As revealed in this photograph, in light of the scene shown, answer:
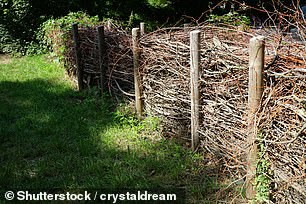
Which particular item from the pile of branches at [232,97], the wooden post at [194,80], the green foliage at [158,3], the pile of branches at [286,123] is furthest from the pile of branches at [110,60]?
the green foliage at [158,3]

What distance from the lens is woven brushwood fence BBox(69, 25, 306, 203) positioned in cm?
296

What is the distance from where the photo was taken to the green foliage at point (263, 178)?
10.4ft

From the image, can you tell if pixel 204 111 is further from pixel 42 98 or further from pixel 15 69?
pixel 15 69

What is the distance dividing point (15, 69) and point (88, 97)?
3.85 m

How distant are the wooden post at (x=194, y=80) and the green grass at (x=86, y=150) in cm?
27

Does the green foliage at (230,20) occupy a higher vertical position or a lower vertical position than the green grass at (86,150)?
higher

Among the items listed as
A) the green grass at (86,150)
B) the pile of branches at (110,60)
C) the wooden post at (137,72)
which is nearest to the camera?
the green grass at (86,150)

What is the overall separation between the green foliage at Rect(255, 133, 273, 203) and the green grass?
0.53 meters

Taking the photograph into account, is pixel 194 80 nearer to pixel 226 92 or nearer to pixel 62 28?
pixel 226 92

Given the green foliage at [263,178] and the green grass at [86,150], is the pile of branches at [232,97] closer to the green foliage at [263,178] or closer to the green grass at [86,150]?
the green foliage at [263,178]

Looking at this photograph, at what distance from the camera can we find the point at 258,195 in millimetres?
3182

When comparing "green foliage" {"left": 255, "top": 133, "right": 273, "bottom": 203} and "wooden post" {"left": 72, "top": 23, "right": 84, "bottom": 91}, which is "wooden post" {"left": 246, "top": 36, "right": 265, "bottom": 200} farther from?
"wooden post" {"left": 72, "top": 23, "right": 84, "bottom": 91}

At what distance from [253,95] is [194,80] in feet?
3.43

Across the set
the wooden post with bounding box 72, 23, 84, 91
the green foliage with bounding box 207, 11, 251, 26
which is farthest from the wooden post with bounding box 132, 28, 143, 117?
the green foliage with bounding box 207, 11, 251, 26
